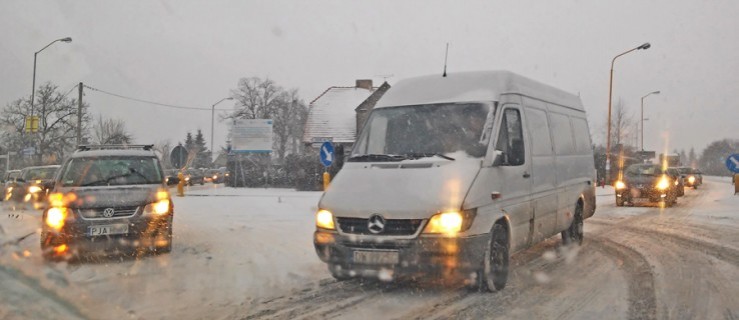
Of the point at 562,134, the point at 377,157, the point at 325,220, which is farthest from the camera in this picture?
the point at 562,134

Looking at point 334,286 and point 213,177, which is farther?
point 213,177

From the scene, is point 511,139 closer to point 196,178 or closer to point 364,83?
point 364,83

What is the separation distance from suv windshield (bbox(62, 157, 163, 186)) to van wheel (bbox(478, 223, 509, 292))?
542cm

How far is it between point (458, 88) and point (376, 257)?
2565 millimetres

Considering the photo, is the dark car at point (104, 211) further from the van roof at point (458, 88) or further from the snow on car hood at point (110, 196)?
the van roof at point (458, 88)

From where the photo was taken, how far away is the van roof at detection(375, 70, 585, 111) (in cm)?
691

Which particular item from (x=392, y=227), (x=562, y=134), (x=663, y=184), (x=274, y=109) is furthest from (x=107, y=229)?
(x=274, y=109)

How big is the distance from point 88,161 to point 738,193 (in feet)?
88.3

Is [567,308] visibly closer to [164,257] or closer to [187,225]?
[164,257]

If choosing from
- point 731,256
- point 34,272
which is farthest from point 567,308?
point 34,272

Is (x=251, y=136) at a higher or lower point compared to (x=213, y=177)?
higher

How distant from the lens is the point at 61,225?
307 inches

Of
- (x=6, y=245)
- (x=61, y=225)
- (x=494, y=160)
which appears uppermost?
(x=494, y=160)

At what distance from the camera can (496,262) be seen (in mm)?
6148
